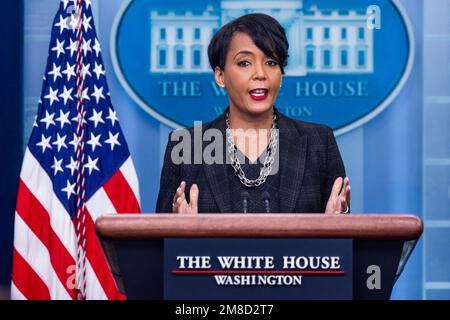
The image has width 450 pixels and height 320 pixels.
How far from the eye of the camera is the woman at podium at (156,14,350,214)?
7.77 ft

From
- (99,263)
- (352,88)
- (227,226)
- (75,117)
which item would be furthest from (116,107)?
(227,226)

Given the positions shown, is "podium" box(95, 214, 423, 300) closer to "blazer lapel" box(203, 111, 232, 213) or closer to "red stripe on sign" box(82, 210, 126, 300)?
"blazer lapel" box(203, 111, 232, 213)

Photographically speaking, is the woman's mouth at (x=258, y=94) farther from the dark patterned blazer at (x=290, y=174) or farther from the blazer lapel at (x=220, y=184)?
the blazer lapel at (x=220, y=184)

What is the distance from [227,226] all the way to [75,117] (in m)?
2.45

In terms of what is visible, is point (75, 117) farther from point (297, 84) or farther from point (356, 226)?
point (356, 226)

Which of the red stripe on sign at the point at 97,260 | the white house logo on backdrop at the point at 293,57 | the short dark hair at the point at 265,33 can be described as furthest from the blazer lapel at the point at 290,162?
the white house logo on backdrop at the point at 293,57

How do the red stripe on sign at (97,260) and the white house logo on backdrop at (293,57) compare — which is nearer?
the red stripe on sign at (97,260)

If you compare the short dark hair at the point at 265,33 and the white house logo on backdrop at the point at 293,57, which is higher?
the white house logo on backdrop at the point at 293,57

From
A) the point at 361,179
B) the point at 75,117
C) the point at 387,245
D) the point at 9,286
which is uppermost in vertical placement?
the point at 75,117

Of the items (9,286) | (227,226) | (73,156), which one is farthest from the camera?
(9,286)

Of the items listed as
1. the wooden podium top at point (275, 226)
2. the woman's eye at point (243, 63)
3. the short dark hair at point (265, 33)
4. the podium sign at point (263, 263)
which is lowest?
the podium sign at point (263, 263)

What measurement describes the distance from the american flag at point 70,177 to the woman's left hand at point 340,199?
6.63 feet

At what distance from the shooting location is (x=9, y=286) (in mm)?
4359

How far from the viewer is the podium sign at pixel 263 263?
67.5 inches
